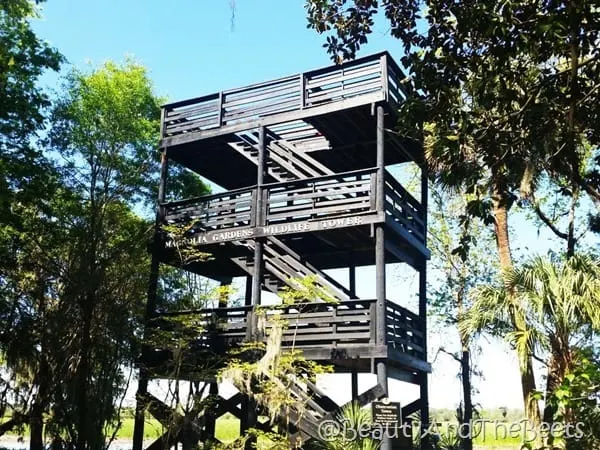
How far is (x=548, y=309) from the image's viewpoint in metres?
9.97

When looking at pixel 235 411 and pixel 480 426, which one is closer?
pixel 480 426

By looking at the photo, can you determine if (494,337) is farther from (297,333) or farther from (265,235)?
(265,235)

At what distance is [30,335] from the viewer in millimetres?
15367

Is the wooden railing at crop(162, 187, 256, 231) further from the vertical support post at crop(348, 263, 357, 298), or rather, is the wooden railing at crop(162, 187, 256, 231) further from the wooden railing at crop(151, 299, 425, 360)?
the vertical support post at crop(348, 263, 357, 298)

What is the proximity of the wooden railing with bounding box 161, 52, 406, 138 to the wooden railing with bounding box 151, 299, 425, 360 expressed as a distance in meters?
4.17

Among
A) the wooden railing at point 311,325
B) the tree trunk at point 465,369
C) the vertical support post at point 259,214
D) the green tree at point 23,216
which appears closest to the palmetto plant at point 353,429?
the wooden railing at point 311,325

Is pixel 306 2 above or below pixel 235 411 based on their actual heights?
above

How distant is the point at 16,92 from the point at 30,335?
19.2 feet

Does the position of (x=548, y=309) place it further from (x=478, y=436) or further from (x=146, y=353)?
(x=146, y=353)

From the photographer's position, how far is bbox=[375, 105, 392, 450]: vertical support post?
10906 millimetres

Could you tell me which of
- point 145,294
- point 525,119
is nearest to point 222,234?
point 145,294

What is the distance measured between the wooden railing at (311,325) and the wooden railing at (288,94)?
164 inches

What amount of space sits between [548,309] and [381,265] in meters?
2.94

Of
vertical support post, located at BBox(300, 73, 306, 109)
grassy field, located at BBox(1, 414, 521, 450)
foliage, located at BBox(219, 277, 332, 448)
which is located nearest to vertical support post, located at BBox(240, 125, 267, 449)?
foliage, located at BBox(219, 277, 332, 448)
